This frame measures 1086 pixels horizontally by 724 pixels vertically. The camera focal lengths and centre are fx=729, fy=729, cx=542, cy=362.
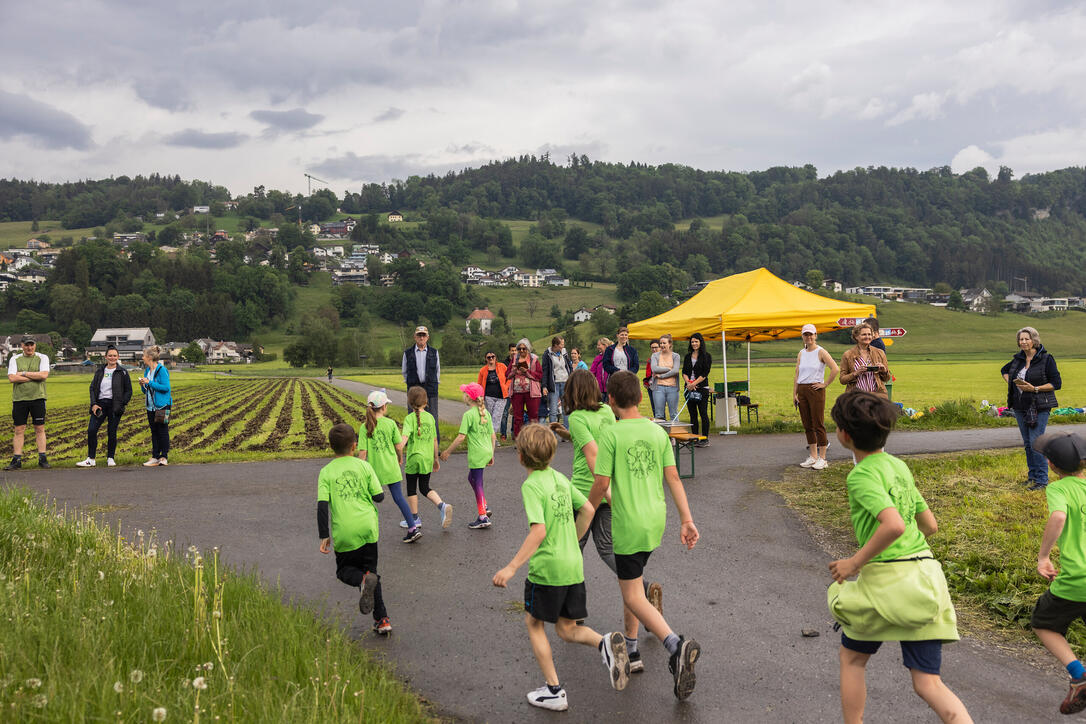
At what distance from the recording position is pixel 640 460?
4.32m

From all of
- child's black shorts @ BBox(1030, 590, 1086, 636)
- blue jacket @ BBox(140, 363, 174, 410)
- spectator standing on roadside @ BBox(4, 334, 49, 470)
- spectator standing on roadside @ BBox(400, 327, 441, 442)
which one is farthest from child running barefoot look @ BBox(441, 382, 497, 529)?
spectator standing on roadside @ BBox(4, 334, 49, 470)

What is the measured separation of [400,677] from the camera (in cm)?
452

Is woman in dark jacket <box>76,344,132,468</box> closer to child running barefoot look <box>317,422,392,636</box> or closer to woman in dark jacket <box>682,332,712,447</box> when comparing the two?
child running barefoot look <box>317,422,392,636</box>

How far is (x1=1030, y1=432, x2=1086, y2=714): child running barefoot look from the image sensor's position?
381 cm

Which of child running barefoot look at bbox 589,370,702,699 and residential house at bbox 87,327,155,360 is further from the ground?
residential house at bbox 87,327,155,360

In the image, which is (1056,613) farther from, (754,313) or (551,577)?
(754,313)

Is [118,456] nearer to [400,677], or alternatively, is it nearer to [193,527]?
[193,527]

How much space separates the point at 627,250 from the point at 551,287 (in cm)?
2436

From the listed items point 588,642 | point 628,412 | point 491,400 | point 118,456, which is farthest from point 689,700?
point 118,456

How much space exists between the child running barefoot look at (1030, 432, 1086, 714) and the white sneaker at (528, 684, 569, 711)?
256 cm

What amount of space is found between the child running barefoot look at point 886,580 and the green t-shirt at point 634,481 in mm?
1169

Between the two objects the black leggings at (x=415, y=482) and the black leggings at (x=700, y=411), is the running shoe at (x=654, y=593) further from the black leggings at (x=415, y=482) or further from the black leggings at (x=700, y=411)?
the black leggings at (x=700, y=411)

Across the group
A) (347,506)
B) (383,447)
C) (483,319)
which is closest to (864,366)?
(383,447)

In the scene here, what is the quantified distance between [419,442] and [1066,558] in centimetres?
577
